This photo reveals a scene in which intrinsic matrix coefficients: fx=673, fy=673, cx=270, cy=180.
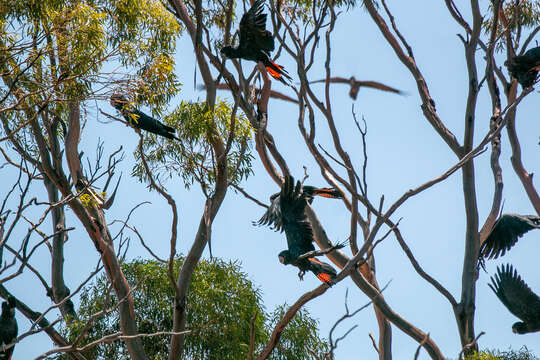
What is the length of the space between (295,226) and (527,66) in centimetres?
281

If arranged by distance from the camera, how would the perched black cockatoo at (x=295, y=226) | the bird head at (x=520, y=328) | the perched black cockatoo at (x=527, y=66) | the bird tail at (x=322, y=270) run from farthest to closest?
the perched black cockatoo at (x=527, y=66), the bird head at (x=520, y=328), the perched black cockatoo at (x=295, y=226), the bird tail at (x=322, y=270)

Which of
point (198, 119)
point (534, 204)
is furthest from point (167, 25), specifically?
point (534, 204)

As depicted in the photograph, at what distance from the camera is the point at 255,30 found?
535 centimetres

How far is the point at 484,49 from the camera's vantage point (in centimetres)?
720

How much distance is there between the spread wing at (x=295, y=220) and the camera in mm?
4809

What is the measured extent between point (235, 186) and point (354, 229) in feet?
3.78

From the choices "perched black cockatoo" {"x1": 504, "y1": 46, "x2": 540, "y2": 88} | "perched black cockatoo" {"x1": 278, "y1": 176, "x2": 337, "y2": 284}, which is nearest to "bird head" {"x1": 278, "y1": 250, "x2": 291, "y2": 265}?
"perched black cockatoo" {"x1": 278, "y1": 176, "x2": 337, "y2": 284}

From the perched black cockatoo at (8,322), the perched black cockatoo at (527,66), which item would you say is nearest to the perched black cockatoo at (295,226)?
the perched black cockatoo at (8,322)

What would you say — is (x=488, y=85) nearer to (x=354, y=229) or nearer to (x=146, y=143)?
(x=354, y=229)

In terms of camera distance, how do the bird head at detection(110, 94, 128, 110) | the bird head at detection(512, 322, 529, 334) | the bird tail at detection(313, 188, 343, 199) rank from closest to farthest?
1. the bird tail at detection(313, 188, 343, 199)
2. the bird head at detection(110, 94, 128, 110)
3. the bird head at detection(512, 322, 529, 334)

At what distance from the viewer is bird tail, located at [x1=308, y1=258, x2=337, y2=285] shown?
15.0ft

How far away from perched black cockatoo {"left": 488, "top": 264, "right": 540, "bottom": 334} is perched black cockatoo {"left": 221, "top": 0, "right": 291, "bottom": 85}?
2.65 meters

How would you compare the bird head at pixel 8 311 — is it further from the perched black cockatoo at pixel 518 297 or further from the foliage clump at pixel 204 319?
the perched black cockatoo at pixel 518 297

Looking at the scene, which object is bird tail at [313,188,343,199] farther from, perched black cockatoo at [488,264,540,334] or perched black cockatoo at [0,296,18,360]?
perched black cockatoo at [0,296,18,360]
